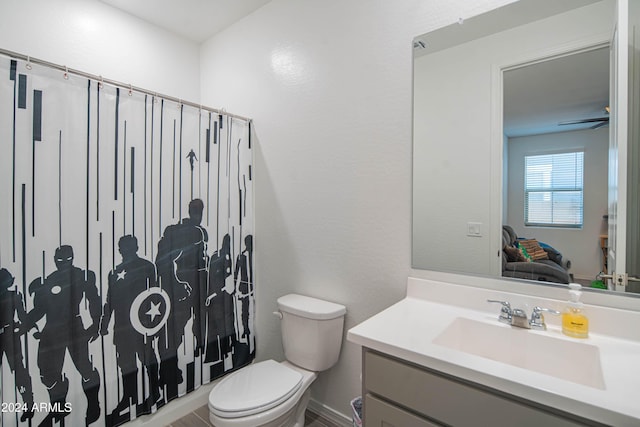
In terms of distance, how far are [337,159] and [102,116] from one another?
1.22 m

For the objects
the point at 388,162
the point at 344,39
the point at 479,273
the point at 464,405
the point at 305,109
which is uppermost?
the point at 344,39

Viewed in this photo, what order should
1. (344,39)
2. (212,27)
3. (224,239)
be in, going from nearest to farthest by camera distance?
(344,39) < (224,239) < (212,27)

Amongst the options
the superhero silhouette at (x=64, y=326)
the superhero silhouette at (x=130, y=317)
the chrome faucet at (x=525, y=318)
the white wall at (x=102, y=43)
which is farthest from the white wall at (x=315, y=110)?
the superhero silhouette at (x=64, y=326)

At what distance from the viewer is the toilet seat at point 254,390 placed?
1358 mm

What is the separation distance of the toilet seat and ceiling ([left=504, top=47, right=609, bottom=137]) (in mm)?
1534

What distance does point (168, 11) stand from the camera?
217 cm

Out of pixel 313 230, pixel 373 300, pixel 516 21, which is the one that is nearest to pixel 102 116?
pixel 313 230

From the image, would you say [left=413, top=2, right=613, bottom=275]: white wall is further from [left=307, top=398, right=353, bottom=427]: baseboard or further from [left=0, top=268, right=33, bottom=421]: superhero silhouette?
[left=0, top=268, right=33, bottom=421]: superhero silhouette

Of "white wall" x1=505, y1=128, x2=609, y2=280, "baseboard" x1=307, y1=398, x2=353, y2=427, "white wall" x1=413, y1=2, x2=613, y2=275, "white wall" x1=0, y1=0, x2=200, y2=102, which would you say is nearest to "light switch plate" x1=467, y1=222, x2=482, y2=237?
"white wall" x1=413, y1=2, x2=613, y2=275

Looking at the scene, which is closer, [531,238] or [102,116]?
[531,238]

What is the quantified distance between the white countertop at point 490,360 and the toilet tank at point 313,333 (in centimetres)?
47

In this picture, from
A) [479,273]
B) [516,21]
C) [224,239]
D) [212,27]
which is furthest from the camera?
[212,27]

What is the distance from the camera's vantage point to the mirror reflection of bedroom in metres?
1.08

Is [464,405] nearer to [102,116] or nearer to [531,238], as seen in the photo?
[531,238]
